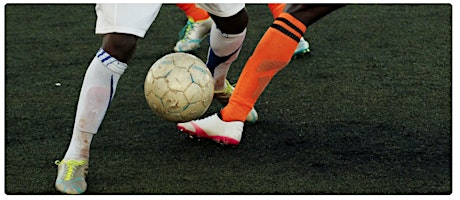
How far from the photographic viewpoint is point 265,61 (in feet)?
12.4

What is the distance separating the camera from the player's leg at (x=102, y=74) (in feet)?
10.8

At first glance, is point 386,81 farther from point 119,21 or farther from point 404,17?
point 119,21

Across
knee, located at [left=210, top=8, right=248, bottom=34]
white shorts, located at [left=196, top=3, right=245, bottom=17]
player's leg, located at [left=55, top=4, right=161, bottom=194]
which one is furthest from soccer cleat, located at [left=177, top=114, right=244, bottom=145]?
player's leg, located at [left=55, top=4, right=161, bottom=194]

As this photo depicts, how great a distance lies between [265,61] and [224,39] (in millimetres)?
287

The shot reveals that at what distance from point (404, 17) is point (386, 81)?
1.18m

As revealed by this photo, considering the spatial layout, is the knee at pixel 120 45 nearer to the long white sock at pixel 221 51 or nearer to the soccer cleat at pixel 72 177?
the soccer cleat at pixel 72 177

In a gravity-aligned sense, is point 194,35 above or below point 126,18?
below

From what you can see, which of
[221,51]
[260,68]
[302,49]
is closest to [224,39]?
[221,51]

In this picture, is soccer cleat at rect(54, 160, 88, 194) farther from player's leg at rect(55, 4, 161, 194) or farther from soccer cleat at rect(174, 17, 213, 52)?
soccer cleat at rect(174, 17, 213, 52)

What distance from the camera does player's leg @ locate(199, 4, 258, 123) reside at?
3.73 m

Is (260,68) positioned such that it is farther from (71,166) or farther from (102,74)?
(71,166)

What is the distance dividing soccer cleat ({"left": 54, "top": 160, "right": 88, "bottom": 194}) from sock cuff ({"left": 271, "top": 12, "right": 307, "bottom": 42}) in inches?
37.3

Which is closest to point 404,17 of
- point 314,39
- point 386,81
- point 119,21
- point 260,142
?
point 314,39

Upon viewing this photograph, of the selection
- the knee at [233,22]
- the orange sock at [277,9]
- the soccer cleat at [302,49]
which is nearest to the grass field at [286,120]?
the soccer cleat at [302,49]
